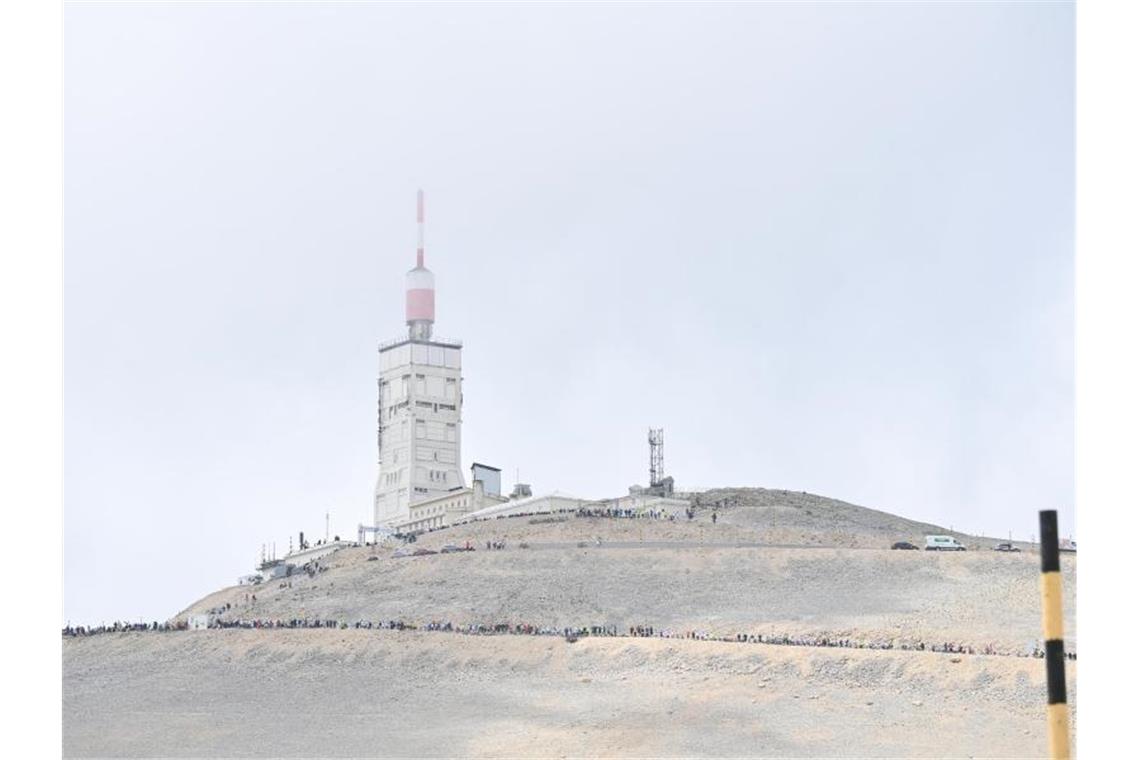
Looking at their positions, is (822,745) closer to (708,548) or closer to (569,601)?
(569,601)

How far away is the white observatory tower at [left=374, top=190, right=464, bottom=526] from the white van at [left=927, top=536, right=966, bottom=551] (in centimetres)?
4978

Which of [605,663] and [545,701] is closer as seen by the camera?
[545,701]

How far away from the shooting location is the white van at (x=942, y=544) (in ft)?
307

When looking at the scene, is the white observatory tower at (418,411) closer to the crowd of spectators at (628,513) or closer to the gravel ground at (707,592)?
Answer: the crowd of spectators at (628,513)

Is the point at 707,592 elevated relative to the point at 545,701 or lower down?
elevated

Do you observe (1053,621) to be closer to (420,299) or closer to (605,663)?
(605,663)

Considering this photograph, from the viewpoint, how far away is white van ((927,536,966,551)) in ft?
307

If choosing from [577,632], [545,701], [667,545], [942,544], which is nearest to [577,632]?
[577,632]

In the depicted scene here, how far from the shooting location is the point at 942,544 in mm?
94438

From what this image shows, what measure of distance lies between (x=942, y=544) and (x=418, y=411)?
55396 millimetres

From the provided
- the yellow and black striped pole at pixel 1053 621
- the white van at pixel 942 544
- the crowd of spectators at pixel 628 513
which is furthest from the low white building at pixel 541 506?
the yellow and black striped pole at pixel 1053 621

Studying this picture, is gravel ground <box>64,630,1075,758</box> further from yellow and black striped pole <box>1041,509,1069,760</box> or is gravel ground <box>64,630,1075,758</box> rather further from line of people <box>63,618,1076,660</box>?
yellow and black striped pole <box>1041,509,1069,760</box>

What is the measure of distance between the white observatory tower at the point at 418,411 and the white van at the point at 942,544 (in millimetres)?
49777

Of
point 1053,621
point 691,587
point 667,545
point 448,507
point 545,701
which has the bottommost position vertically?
point 545,701
